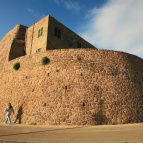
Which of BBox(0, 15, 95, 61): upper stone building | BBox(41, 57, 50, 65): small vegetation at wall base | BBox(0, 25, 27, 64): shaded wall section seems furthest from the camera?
BBox(0, 25, 27, 64): shaded wall section

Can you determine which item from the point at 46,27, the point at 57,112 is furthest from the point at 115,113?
the point at 46,27

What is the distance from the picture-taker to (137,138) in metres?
9.95

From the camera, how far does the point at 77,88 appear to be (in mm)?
18328

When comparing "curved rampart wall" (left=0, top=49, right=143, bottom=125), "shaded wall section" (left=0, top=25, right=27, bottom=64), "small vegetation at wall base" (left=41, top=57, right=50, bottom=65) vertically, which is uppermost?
"shaded wall section" (left=0, top=25, right=27, bottom=64)

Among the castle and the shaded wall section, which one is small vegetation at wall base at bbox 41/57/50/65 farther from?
the shaded wall section

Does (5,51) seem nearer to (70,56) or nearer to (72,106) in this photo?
(70,56)

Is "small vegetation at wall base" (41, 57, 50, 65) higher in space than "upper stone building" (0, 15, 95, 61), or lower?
lower

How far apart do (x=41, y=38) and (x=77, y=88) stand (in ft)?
32.6

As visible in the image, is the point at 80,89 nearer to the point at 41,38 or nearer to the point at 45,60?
the point at 45,60

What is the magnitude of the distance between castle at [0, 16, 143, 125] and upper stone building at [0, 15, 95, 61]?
15.6ft

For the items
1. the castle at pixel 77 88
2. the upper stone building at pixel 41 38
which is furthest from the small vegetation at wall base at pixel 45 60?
the upper stone building at pixel 41 38

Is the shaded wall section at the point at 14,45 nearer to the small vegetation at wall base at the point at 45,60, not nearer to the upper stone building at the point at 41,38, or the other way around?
the upper stone building at the point at 41,38

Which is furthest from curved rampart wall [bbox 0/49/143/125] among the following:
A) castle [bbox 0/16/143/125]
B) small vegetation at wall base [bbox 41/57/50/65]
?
small vegetation at wall base [bbox 41/57/50/65]

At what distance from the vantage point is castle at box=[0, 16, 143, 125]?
58.0ft
